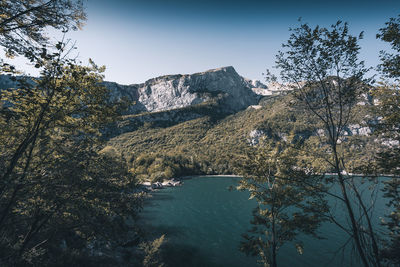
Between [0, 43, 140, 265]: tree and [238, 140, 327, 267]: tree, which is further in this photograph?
[238, 140, 327, 267]: tree

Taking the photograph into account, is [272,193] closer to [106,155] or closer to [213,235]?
[106,155]

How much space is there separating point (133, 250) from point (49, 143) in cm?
2006

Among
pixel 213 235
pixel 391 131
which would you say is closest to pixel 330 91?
pixel 391 131

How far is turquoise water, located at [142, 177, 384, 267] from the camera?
21594 millimetres

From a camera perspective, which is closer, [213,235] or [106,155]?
[106,155]

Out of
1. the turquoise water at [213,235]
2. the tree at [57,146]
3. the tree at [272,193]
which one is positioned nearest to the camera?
the tree at [57,146]

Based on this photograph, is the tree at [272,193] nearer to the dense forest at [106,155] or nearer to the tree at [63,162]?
the dense forest at [106,155]

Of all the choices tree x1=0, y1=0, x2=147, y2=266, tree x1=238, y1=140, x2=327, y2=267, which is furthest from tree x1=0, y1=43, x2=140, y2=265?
tree x1=238, y1=140, x2=327, y2=267

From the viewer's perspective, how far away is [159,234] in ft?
92.9

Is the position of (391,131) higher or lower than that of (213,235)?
higher

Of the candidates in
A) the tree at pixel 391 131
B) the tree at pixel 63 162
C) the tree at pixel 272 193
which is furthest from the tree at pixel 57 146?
the tree at pixel 391 131

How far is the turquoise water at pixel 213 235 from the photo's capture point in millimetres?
21594

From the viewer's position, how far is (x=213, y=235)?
28.7 meters

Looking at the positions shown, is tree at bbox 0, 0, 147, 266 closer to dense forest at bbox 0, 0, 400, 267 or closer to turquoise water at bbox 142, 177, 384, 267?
dense forest at bbox 0, 0, 400, 267
